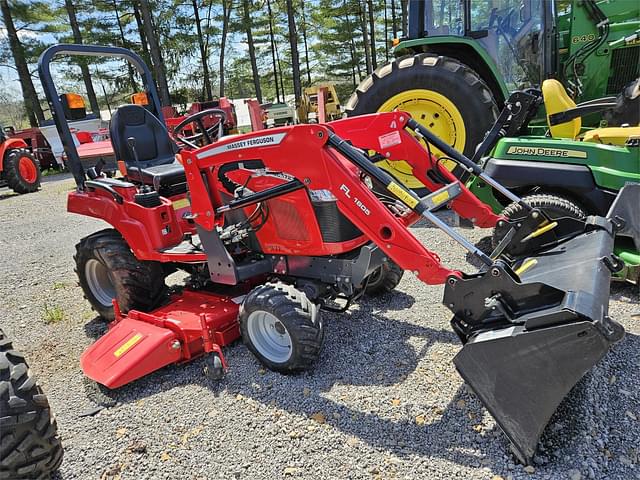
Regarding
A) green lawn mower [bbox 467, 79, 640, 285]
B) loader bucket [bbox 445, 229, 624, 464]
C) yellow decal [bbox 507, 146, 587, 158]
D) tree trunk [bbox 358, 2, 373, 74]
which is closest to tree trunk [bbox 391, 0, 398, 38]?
tree trunk [bbox 358, 2, 373, 74]

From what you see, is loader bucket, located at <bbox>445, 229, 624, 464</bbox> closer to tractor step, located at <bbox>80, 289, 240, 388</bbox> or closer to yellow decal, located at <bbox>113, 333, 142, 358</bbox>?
tractor step, located at <bbox>80, 289, 240, 388</bbox>

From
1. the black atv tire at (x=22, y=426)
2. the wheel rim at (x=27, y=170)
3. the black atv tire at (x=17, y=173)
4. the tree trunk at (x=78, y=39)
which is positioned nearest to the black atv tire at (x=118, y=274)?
the black atv tire at (x=22, y=426)

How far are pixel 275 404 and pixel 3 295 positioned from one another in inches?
143

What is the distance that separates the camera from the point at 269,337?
3.04 meters

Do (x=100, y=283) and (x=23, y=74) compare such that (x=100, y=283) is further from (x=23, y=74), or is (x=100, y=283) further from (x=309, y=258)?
(x=23, y=74)

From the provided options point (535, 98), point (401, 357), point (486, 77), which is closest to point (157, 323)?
point (401, 357)

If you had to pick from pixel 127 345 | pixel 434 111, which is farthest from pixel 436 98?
pixel 127 345

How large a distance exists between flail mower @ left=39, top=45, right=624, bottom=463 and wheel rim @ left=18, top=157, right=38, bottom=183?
846cm

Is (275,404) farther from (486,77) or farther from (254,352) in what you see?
(486,77)

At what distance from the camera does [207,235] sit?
3.23 metres

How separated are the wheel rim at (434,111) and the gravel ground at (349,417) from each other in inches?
98.2

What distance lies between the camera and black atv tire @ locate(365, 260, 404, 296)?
3726mm

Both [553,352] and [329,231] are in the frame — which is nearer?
[553,352]

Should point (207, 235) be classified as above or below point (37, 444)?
above
